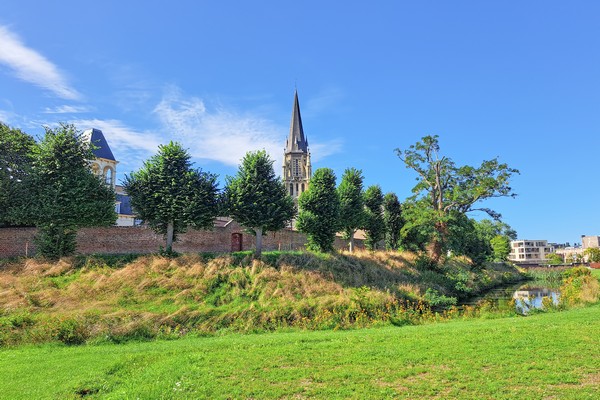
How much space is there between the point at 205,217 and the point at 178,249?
5.90 metres

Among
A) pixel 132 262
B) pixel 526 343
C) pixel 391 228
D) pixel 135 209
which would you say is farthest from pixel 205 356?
pixel 391 228

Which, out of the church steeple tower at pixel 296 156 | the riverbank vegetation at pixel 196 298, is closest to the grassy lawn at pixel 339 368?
the riverbank vegetation at pixel 196 298

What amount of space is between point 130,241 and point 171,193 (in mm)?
6259

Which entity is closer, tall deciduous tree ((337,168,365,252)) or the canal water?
the canal water

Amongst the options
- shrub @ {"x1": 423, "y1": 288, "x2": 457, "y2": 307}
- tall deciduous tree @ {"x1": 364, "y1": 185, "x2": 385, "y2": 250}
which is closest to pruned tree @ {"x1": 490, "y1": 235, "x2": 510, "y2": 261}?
tall deciduous tree @ {"x1": 364, "y1": 185, "x2": 385, "y2": 250}

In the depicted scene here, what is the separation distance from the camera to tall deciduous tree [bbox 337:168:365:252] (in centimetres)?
3794

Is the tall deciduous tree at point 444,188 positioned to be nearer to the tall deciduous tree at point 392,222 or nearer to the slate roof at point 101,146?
the tall deciduous tree at point 392,222

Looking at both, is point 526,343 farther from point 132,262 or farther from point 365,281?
point 132,262

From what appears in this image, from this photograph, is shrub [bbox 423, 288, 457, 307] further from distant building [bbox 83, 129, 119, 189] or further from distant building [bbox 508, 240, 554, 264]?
distant building [bbox 508, 240, 554, 264]

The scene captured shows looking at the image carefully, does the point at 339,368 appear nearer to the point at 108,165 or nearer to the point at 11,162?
the point at 11,162

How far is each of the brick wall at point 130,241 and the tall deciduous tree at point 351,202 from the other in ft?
22.9

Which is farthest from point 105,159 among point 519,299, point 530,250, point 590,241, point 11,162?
point 590,241

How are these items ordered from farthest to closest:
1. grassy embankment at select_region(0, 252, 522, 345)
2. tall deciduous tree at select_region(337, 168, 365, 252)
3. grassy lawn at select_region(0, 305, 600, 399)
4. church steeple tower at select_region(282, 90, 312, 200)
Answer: church steeple tower at select_region(282, 90, 312, 200) → tall deciduous tree at select_region(337, 168, 365, 252) → grassy embankment at select_region(0, 252, 522, 345) → grassy lawn at select_region(0, 305, 600, 399)

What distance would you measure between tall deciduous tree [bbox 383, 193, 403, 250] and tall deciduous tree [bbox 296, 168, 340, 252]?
14.7m
